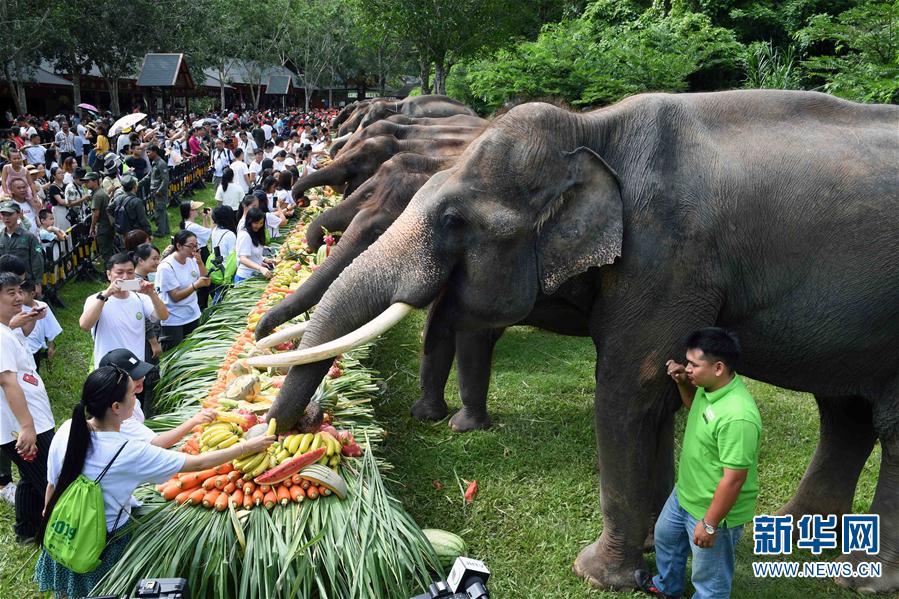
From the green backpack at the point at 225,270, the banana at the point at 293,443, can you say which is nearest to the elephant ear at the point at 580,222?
the banana at the point at 293,443

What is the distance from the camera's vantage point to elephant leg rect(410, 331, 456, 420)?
6.71 metres

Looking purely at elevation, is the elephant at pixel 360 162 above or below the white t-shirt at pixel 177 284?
above

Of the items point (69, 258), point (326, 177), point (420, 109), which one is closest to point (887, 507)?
point (326, 177)

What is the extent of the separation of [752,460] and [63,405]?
20.3ft

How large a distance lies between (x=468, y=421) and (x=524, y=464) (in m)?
0.78

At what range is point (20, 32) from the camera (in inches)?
1040

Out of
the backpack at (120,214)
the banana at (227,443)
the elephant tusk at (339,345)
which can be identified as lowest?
the banana at (227,443)

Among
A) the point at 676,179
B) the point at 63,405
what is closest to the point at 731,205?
the point at 676,179

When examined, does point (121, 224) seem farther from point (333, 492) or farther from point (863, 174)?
point (863, 174)

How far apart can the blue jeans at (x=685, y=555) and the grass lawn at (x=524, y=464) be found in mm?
422

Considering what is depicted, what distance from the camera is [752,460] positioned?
3.34m

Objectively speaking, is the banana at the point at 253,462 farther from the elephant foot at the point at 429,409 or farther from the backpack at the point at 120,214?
the backpack at the point at 120,214

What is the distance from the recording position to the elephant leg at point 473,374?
20.9 feet

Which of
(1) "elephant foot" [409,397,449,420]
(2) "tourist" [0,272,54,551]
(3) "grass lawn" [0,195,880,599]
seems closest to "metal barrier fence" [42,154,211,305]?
(3) "grass lawn" [0,195,880,599]
